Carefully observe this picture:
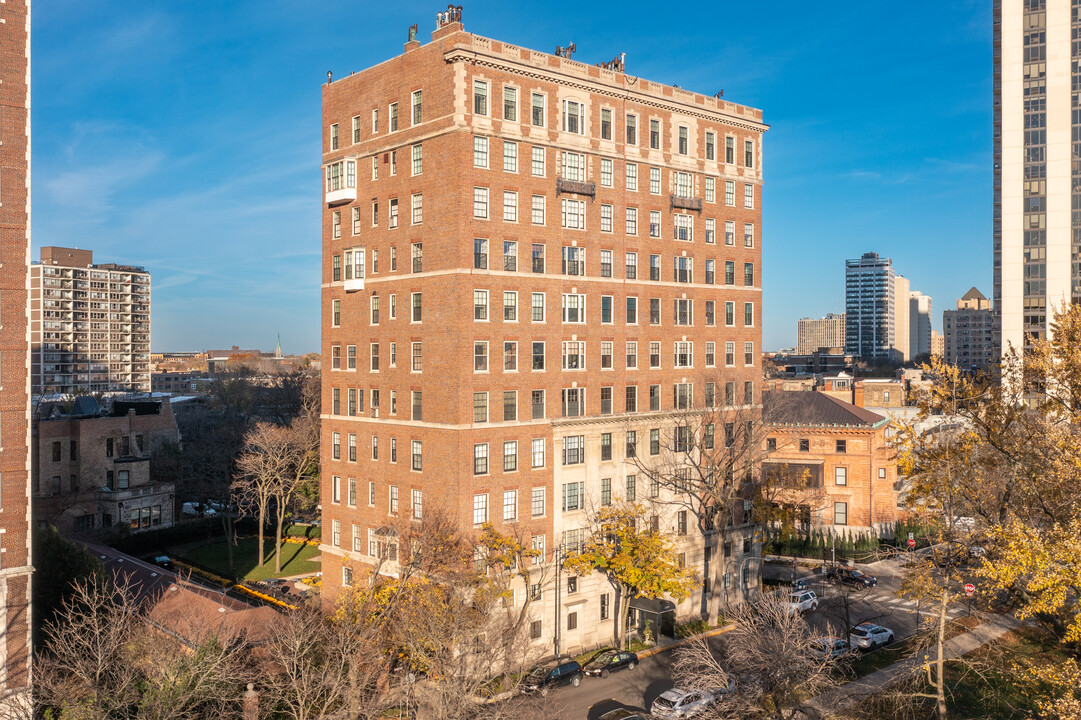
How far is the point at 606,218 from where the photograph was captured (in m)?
55.2

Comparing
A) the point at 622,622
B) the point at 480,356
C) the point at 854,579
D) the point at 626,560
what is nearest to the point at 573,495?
the point at 626,560

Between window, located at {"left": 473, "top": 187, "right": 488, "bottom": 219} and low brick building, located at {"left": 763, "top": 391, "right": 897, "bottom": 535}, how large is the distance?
43.5 meters

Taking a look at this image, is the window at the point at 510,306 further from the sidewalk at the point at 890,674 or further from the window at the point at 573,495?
the sidewalk at the point at 890,674

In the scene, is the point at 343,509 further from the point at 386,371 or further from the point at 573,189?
the point at 573,189

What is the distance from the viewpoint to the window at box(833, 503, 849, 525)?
82.9 metres

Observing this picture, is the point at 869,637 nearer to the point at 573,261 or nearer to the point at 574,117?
the point at 573,261

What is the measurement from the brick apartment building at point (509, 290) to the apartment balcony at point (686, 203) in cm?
11

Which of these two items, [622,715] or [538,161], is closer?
[622,715]

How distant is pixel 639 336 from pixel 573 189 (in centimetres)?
1173

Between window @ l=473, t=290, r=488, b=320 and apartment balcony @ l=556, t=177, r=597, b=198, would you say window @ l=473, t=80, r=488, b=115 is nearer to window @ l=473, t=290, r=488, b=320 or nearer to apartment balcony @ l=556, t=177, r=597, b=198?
apartment balcony @ l=556, t=177, r=597, b=198

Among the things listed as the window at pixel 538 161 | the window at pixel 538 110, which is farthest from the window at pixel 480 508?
the window at pixel 538 110

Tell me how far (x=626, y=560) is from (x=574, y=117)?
29450 mm

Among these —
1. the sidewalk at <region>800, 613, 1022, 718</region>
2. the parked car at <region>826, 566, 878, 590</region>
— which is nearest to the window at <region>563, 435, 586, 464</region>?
the sidewalk at <region>800, 613, 1022, 718</region>

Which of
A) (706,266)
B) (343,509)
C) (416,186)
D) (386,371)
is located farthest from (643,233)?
(343,509)
